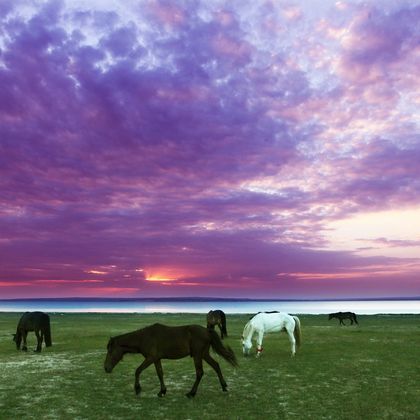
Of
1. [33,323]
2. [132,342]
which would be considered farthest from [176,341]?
[33,323]

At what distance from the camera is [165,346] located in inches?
524

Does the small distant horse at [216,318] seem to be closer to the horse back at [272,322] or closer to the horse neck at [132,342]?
the horse back at [272,322]

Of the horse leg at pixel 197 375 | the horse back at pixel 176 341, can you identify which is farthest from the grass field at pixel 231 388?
the horse back at pixel 176 341

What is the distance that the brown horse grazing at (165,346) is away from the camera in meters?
13.2

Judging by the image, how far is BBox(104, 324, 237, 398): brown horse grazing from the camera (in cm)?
1323

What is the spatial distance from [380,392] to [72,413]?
9.23 metres

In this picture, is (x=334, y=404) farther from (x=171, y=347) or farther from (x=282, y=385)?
(x=171, y=347)

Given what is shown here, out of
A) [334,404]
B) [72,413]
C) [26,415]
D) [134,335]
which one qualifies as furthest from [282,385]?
[26,415]

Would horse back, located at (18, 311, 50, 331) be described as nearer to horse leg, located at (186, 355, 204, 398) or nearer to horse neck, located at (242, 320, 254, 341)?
horse neck, located at (242, 320, 254, 341)

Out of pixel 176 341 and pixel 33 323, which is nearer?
pixel 176 341

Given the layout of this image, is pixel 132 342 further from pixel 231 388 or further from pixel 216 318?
pixel 216 318

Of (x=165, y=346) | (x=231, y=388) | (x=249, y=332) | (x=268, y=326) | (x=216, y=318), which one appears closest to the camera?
(x=165, y=346)

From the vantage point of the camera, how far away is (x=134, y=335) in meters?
13.6

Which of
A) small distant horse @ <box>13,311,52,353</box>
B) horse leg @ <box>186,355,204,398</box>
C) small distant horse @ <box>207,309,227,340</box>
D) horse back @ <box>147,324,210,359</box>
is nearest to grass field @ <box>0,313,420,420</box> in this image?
horse leg @ <box>186,355,204,398</box>
